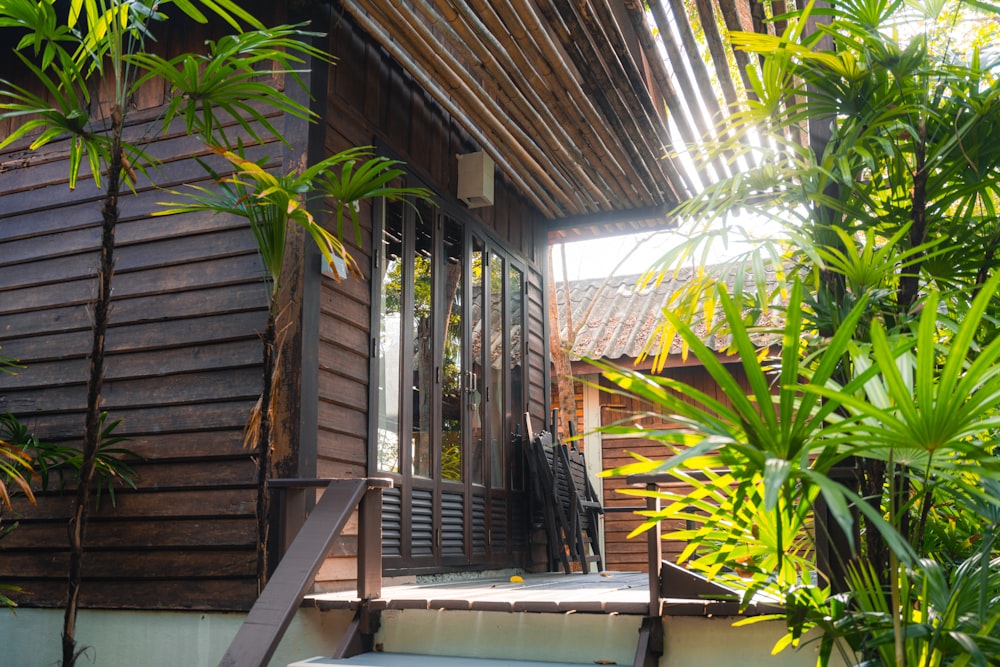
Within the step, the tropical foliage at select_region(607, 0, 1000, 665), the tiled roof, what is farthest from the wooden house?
the tiled roof

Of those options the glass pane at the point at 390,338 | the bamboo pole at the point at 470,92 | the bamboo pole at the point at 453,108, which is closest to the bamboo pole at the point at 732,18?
the bamboo pole at the point at 470,92

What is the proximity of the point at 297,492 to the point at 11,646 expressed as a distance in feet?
5.74

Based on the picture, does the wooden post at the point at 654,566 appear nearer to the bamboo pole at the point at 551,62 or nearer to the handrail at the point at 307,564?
the handrail at the point at 307,564

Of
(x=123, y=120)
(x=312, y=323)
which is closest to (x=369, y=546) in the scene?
(x=312, y=323)

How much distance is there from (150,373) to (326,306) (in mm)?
885

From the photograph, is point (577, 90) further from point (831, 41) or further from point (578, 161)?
point (831, 41)

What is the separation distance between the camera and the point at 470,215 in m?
6.06

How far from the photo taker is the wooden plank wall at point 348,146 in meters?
4.22

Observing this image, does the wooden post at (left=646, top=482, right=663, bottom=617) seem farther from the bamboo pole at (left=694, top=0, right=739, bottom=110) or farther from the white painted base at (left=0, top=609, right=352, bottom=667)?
the bamboo pole at (left=694, top=0, right=739, bottom=110)

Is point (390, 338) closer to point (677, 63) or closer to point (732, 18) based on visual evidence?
point (677, 63)

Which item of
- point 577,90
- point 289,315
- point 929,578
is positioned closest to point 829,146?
point 929,578

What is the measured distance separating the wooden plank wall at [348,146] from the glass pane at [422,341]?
326 millimetres

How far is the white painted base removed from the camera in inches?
143

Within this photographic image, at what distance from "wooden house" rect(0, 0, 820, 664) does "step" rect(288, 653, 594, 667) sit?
0.68 m
